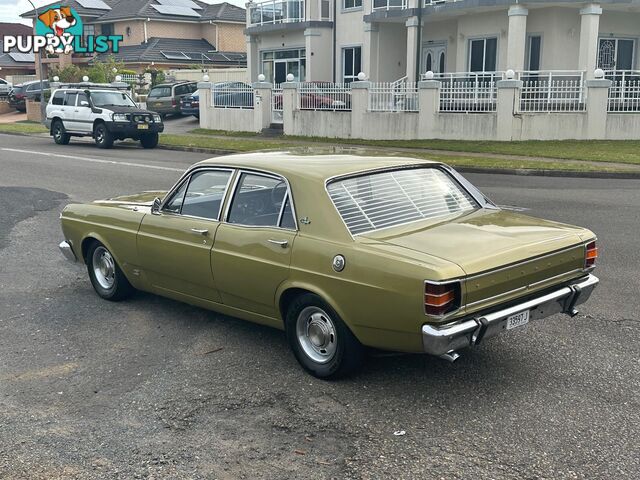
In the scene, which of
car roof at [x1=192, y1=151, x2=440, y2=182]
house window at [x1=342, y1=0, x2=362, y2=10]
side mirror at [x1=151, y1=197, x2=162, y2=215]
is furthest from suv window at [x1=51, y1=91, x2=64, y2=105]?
car roof at [x1=192, y1=151, x2=440, y2=182]

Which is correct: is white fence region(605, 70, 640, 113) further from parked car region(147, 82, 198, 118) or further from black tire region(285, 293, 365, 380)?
parked car region(147, 82, 198, 118)

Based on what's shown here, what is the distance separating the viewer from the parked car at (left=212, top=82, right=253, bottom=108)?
29.3 meters

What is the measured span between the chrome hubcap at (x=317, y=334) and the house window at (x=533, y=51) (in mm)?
25470

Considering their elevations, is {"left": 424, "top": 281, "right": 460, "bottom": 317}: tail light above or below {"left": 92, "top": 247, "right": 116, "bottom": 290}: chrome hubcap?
above

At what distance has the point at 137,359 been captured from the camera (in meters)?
5.47

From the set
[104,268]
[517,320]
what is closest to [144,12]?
[104,268]

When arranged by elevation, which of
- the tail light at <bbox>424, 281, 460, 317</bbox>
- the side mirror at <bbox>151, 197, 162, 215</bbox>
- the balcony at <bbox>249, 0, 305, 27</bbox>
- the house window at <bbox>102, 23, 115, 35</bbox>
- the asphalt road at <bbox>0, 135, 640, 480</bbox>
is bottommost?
the asphalt road at <bbox>0, 135, 640, 480</bbox>

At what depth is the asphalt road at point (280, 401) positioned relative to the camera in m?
3.92

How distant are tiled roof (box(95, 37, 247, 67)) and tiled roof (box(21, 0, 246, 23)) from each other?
184 cm

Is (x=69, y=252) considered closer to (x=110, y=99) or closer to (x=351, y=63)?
(x=110, y=99)

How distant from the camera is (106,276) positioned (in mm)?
6914

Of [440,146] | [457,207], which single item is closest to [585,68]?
[440,146]

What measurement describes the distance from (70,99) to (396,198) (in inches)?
892

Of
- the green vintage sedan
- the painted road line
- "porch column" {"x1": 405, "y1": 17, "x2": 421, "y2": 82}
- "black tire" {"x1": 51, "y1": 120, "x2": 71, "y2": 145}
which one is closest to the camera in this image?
the green vintage sedan
